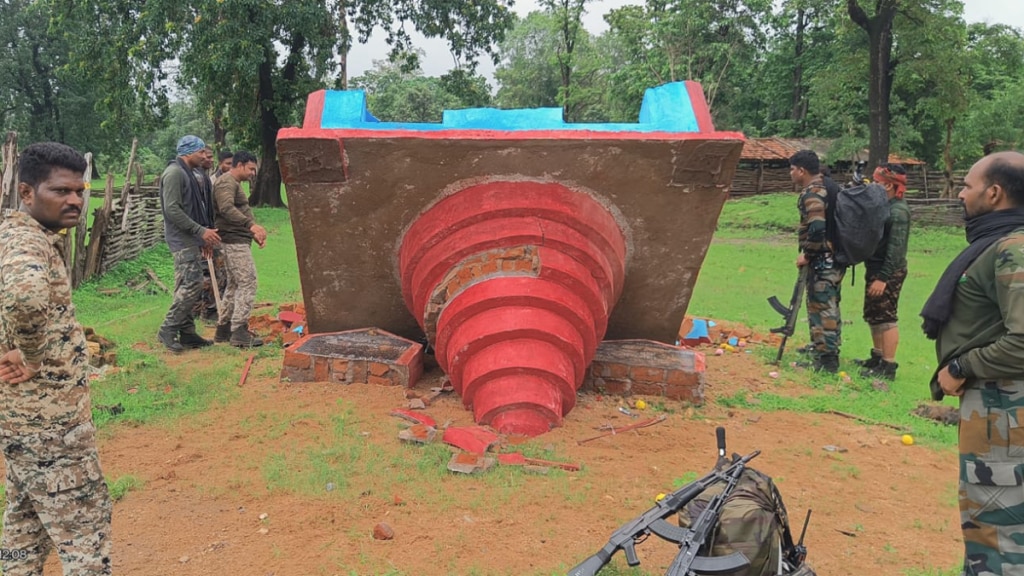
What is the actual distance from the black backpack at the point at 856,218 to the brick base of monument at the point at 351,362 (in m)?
3.52

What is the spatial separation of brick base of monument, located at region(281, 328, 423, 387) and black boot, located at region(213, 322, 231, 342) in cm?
156

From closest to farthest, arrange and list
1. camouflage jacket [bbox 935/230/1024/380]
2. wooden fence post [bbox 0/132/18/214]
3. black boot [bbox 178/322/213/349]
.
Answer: camouflage jacket [bbox 935/230/1024/380] → black boot [bbox 178/322/213/349] → wooden fence post [bbox 0/132/18/214]

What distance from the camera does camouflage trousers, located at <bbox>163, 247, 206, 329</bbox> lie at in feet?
18.9

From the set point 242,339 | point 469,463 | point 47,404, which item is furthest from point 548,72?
point 47,404

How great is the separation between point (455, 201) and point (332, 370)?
58.6 inches

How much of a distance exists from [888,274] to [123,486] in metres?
5.68

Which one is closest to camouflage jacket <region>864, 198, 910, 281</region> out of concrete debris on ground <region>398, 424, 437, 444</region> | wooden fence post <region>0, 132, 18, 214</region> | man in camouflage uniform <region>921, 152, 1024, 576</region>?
man in camouflage uniform <region>921, 152, 1024, 576</region>

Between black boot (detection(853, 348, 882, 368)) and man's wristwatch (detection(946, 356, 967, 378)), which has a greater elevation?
man's wristwatch (detection(946, 356, 967, 378))

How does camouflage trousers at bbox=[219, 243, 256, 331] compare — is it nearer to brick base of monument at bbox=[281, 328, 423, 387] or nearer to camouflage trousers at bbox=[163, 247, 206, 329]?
camouflage trousers at bbox=[163, 247, 206, 329]

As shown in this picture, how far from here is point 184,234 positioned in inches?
228

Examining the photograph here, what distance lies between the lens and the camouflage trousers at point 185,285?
5762mm

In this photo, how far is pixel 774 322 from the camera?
827cm

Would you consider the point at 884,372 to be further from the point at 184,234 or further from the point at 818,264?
the point at 184,234

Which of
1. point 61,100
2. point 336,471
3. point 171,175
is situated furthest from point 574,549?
point 61,100
